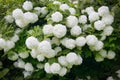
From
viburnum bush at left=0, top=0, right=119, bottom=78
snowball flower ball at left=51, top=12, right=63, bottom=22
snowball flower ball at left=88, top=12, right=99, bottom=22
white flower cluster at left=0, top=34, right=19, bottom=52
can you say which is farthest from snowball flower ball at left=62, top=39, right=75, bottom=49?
Result: white flower cluster at left=0, top=34, right=19, bottom=52

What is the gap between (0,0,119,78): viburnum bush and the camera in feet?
11.6

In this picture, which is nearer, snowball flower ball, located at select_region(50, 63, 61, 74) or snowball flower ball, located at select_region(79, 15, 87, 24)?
snowball flower ball, located at select_region(50, 63, 61, 74)

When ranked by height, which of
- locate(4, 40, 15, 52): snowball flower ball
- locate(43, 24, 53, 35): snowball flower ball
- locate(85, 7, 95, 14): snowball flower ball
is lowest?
locate(4, 40, 15, 52): snowball flower ball

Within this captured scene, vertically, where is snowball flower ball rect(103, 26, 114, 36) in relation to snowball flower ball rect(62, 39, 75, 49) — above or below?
above

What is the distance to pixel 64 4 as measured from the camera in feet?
12.6

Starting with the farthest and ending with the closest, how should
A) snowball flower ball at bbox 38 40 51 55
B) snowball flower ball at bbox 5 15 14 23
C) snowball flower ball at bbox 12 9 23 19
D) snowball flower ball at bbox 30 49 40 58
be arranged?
snowball flower ball at bbox 5 15 14 23
snowball flower ball at bbox 12 9 23 19
snowball flower ball at bbox 30 49 40 58
snowball flower ball at bbox 38 40 51 55

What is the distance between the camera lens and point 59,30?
3.49m

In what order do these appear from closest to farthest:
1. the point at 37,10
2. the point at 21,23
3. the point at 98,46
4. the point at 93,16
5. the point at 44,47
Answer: the point at 44,47 → the point at 98,46 → the point at 93,16 → the point at 21,23 → the point at 37,10

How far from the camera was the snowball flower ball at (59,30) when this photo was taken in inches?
137

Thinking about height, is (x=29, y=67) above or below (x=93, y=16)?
below

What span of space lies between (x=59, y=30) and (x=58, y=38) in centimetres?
16

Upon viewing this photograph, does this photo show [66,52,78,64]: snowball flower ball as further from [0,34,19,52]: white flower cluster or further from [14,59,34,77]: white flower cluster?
[0,34,19,52]: white flower cluster

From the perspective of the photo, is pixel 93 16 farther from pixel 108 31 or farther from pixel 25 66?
pixel 25 66

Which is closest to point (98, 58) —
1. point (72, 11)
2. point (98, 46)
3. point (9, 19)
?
point (98, 46)
